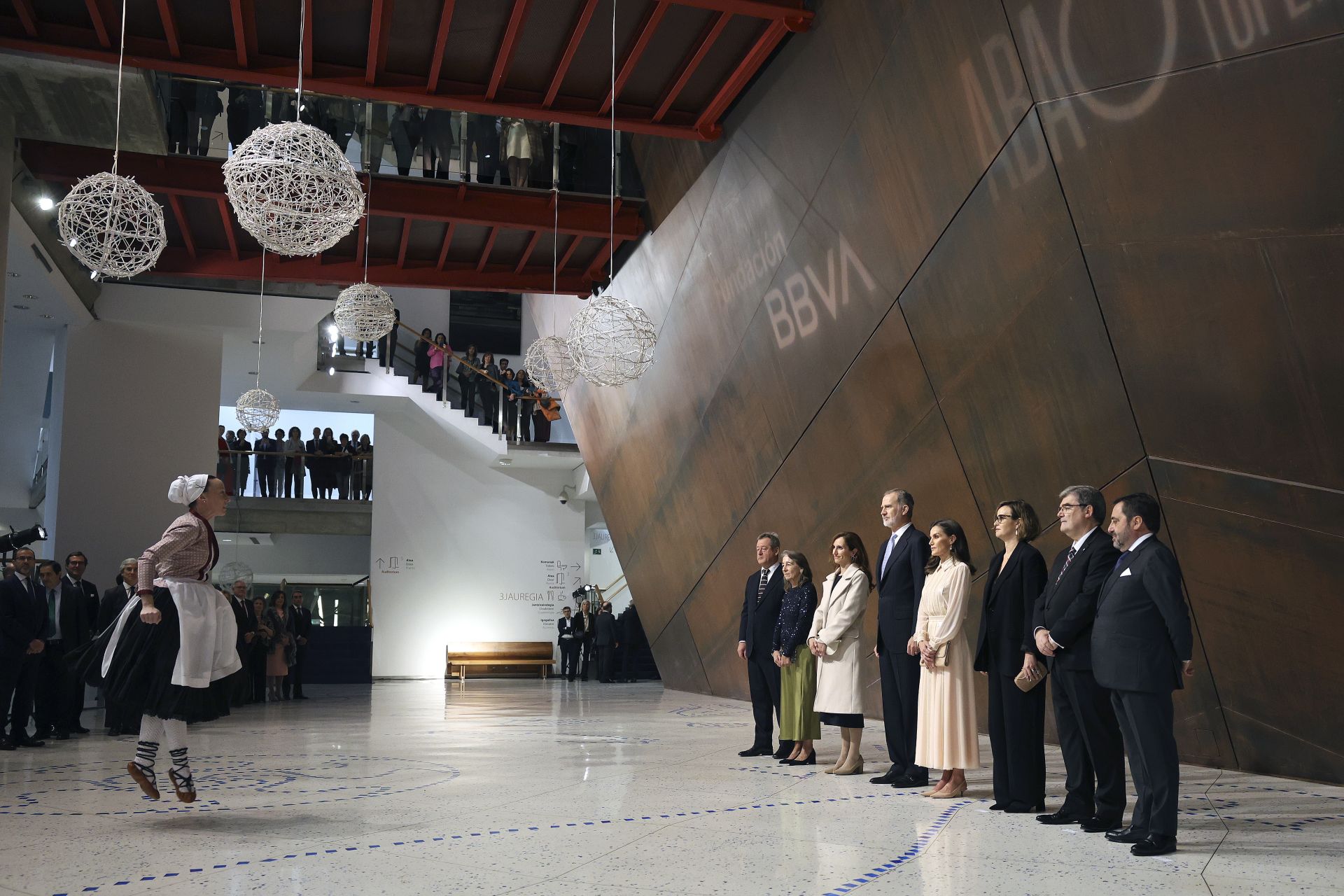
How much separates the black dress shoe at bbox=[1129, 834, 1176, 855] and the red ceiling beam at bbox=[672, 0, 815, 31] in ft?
19.3

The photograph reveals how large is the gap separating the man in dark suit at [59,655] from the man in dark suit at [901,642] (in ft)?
19.8

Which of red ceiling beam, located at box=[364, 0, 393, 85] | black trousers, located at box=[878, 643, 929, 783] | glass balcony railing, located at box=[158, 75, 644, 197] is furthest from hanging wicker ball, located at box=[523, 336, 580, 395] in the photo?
black trousers, located at box=[878, 643, 929, 783]

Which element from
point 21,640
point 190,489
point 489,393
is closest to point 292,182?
point 190,489

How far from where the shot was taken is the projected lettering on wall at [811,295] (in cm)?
780

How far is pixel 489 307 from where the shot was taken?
23.3 meters

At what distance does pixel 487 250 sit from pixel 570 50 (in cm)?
425

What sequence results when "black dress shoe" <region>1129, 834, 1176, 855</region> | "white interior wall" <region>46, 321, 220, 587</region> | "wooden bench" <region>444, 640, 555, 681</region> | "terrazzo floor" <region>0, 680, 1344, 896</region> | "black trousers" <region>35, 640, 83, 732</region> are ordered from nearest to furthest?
"terrazzo floor" <region>0, 680, 1344, 896</region> → "black dress shoe" <region>1129, 834, 1176, 855</region> → "black trousers" <region>35, 640, 83, 732</region> → "white interior wall" <region>46, 321, 220, 587</region> → "wooden bench" <region>444, 640, 555, 681</region>

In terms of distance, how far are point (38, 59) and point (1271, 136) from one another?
817cm

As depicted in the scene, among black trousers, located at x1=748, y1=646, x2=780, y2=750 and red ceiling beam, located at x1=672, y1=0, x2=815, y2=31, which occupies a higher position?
red ceiling beam, located at x1=672, y1=0, x2=815, y2=31

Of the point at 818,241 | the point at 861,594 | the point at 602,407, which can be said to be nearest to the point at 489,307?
the point at 602,407

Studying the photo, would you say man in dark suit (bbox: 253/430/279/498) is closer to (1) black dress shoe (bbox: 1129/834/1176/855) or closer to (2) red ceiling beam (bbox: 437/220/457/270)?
(2) red ceiling beam (bbox: 437/220/457/270)

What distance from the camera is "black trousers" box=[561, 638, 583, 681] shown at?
64.1 feet

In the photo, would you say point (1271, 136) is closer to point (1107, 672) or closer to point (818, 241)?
point (1107, 672)

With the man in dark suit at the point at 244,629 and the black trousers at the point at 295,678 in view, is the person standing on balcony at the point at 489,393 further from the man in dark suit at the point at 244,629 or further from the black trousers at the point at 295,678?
the man in dark suit at the point at 244,629
